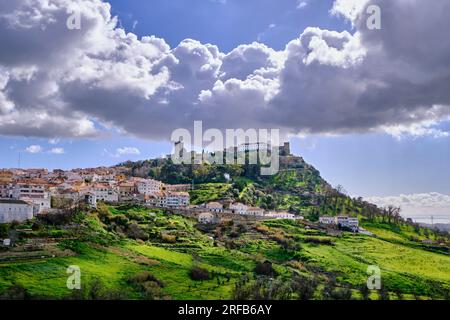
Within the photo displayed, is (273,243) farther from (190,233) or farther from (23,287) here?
(23,287)

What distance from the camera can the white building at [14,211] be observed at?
169ft

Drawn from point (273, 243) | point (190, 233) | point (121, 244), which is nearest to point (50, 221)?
point (121, 244)

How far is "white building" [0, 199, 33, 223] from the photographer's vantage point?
51625 millimetres

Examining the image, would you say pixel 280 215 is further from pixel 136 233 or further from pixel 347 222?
pixel 136 233

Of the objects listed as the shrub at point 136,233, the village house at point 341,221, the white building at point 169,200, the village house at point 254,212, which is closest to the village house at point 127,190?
the white building at point 169,200

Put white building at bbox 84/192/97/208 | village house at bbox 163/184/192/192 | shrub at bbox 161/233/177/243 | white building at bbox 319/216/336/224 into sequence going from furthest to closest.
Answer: village house at bbox 163/184/192/192
white building at bbox 319/216/336/224
white building at bbox 84/192/97/208
shrub at bbox 161/233/177/243

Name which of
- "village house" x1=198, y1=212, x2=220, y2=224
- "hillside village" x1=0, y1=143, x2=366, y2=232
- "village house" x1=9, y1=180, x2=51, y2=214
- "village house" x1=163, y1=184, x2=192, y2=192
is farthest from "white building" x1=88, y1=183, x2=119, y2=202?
"village house" x1=163, y1=184, x2=192, y2=192

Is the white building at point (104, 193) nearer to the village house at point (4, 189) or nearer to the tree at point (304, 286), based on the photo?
the village house at point (4, 189)

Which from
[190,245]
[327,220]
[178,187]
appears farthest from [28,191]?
[327,220]

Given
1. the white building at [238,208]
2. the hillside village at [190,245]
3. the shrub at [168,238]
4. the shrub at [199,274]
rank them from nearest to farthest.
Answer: the hillside village at [190,245]
the shrub at [199,274]
the shrub at [168,238]
the white building at [238,208]

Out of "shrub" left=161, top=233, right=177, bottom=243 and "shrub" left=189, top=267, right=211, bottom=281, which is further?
"shrub" left=161, top=233, right=177, bottom=243

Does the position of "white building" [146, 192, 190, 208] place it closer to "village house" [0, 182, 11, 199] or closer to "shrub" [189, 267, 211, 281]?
"village house" [0, 182, 11, 199]

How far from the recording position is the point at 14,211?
52.0m

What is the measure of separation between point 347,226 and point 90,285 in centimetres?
5790
